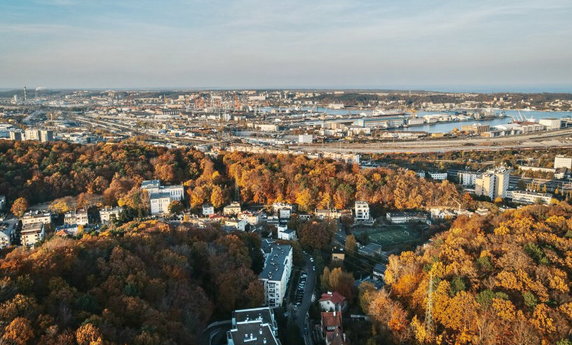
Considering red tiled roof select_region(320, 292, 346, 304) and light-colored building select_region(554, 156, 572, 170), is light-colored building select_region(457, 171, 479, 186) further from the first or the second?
red tiled roof select_region(320, 292, 346, 304)

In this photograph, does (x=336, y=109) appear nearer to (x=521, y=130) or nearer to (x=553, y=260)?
(x=521, y=130)

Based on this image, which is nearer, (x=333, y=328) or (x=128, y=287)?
(x=128, y=287)

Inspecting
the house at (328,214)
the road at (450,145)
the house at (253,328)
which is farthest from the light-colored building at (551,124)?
the house at (253,328)

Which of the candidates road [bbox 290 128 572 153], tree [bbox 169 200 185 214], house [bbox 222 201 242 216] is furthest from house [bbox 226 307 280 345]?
road [bbox 290 128 572 153]

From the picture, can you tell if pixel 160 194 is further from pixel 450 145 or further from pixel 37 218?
pixel 450 145

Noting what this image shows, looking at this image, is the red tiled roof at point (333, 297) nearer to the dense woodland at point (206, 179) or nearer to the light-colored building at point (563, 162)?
the dense woodland at point (206, 179)

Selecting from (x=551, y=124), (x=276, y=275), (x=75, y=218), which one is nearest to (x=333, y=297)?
(x=276, y=275)
